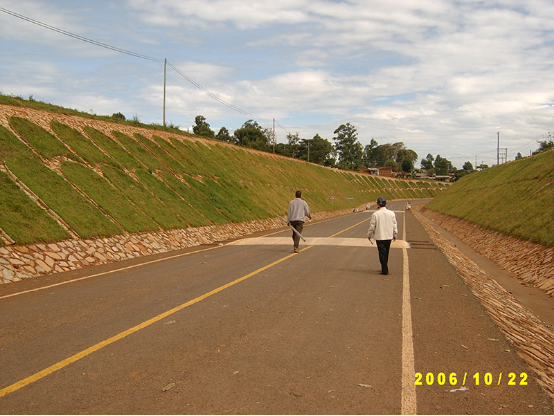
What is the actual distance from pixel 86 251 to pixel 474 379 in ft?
39.1

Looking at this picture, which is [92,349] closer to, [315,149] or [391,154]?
[315,149]

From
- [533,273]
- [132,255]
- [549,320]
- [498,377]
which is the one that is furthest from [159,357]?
[533,273]

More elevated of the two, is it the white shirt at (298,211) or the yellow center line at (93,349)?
the white shirt at (298,211)

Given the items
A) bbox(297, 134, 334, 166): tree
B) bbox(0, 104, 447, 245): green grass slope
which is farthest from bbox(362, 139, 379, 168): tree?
bbox(0, 104, 447, 245): green grass slope

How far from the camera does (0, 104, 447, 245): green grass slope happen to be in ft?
44.8

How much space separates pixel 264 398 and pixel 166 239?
1415 cm

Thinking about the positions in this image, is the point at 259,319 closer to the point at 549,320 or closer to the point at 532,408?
the point at 532,408

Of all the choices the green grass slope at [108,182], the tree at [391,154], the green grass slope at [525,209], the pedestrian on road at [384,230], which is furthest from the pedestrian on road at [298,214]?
the tree at [391,154]

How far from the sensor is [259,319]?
633 centimetres

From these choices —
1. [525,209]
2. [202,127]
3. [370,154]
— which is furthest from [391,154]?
[525,209]

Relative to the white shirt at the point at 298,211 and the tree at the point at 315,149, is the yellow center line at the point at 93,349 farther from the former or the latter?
the tree at the point at 315,149

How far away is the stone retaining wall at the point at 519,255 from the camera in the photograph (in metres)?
11.6

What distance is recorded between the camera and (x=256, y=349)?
16.7 ft

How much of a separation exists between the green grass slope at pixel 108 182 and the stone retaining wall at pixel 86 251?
0.34m
